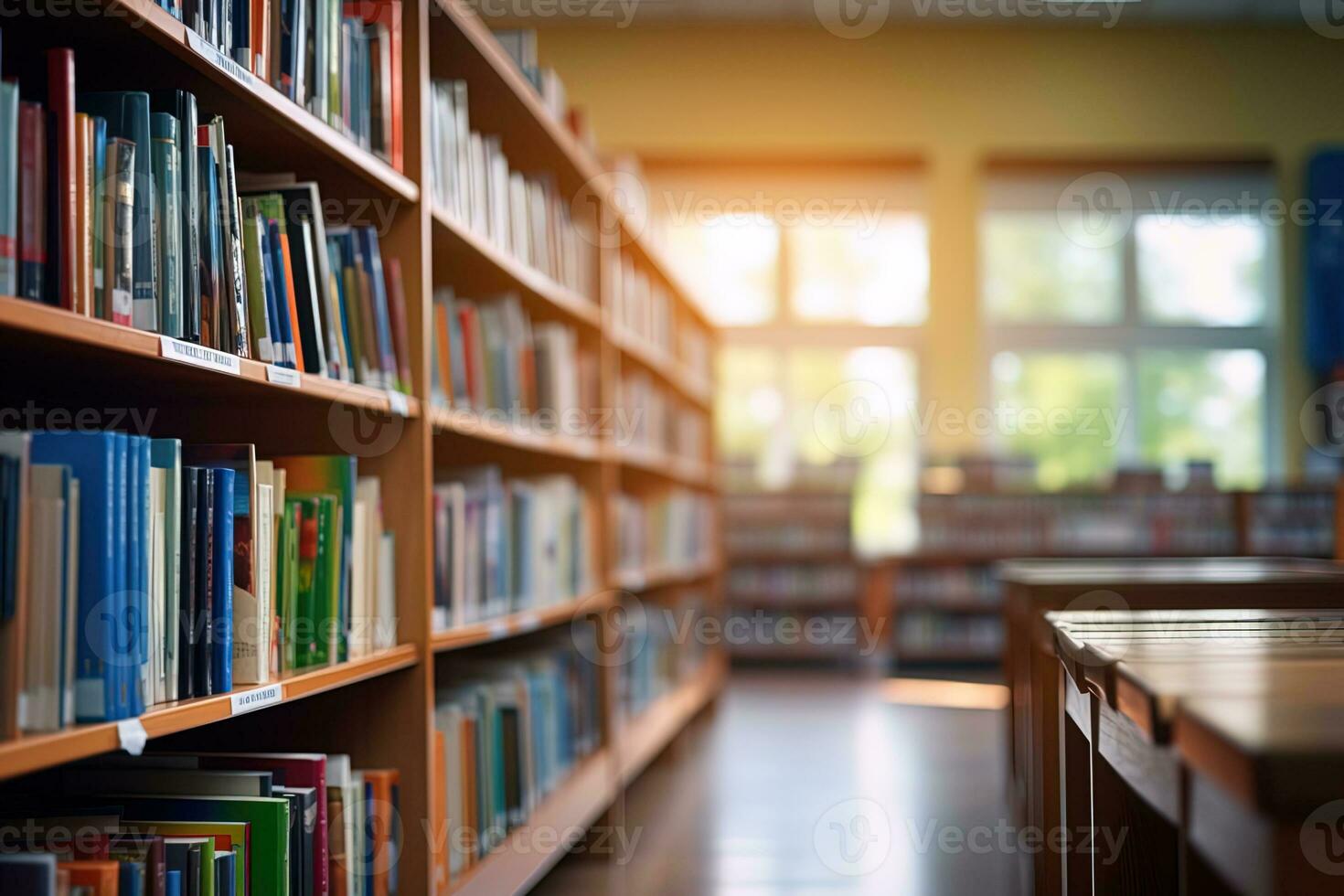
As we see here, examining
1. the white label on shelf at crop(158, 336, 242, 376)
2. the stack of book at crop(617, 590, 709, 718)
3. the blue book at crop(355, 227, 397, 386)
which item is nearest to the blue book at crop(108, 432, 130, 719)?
the white label on shelf at crop(158, 336, 242, 376)

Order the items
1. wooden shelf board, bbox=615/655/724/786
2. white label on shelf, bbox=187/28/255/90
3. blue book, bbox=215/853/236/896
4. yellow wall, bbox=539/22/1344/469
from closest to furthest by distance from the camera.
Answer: white label on shelf, bbox=187/28/255/90, blue book, bbox=215/853/236/896, wooden shelf board, bbox=615/655/724/786, yellow wall, bbox=539/22/1344/469

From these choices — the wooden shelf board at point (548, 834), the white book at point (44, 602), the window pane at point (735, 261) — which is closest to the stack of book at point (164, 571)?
the white book at point (44, 602)

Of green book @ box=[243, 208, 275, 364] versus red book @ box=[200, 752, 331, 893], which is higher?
green book @ box=[243, 208, 275, 364]

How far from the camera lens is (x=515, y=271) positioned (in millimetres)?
2730

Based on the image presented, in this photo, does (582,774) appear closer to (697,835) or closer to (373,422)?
(697,835)

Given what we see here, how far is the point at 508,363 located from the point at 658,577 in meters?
1.92

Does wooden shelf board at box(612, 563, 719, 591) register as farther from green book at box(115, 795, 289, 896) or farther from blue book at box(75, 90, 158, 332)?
blue book at box(75, 90, 158, 332)

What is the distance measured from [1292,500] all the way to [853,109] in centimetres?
348

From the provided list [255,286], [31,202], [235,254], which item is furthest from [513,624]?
[31,202]

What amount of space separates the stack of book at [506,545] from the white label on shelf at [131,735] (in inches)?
40.3

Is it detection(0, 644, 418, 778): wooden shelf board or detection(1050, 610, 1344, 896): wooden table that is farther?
detection(0, 644, 418, 778): wooden shelf board

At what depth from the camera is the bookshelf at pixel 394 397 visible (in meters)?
1.44

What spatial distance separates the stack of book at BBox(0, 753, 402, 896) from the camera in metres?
1.46

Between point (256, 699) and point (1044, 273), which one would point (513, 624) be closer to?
point (256, 699)
